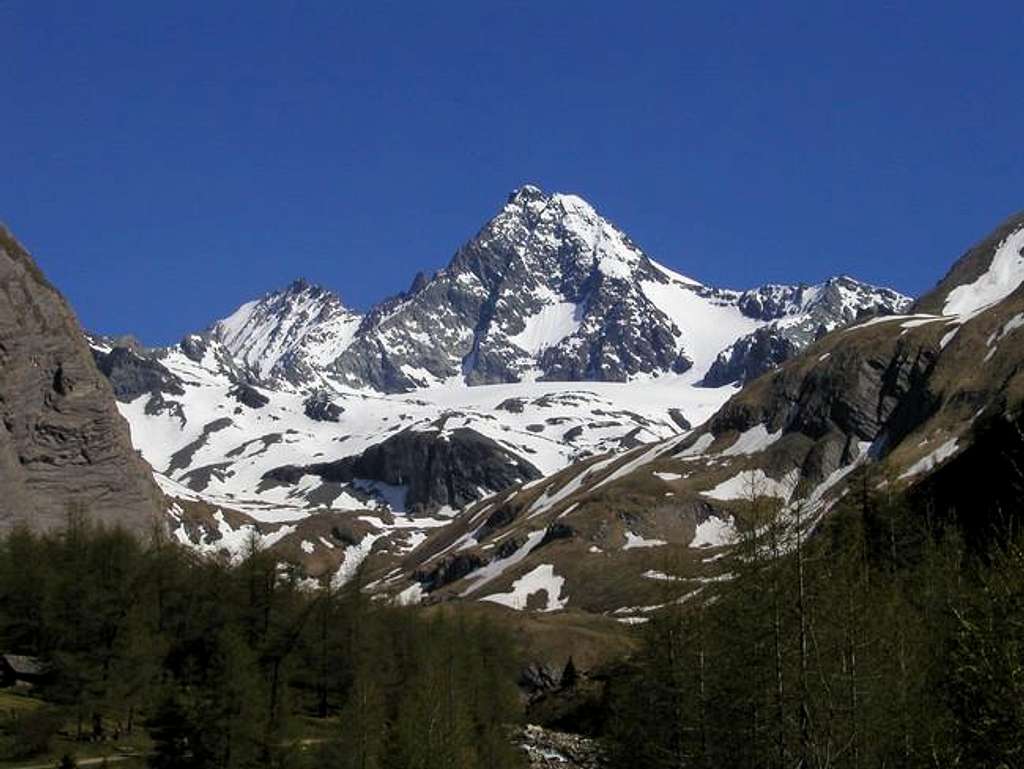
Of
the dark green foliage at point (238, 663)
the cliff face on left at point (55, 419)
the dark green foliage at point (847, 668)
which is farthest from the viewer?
the cliff face on left at point (55, 419)

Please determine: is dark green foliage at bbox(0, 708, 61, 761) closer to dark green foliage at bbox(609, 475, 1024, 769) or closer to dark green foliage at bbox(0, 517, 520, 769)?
dark green foliage at bbox(0, 517, 520, 769)

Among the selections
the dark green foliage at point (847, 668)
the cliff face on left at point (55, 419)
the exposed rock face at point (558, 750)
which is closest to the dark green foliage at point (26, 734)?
the exposed rock face at point (558, 750)

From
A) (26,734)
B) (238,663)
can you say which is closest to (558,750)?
(238,663)

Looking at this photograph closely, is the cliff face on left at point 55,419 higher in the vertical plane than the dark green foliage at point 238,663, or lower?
higher

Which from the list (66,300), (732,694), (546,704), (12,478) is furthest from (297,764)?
(66,300)

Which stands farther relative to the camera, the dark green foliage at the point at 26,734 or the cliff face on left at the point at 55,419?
the cliff face on left at the point at 55,419

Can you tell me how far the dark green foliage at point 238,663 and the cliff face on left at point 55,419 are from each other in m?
47.7

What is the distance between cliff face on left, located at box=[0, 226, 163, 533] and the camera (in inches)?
6388

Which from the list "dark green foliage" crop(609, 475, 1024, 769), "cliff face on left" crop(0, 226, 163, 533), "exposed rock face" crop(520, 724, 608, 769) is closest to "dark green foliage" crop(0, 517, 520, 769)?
"exposed rock face" crop(520, 724, 608, 769)

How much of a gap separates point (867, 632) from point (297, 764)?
4495cm

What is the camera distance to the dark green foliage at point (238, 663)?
2943 inches

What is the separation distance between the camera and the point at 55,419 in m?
169

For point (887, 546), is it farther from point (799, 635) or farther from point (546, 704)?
point (546, 704)

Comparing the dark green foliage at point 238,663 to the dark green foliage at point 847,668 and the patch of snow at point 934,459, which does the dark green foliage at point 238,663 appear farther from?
the patch of snow at point 934,459
